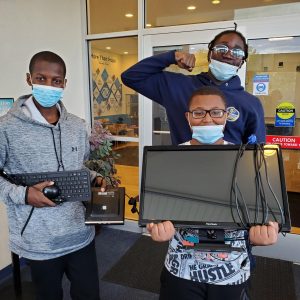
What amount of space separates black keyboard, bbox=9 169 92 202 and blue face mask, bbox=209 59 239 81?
2.43 ft

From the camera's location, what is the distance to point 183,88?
Answer: 4.48ft

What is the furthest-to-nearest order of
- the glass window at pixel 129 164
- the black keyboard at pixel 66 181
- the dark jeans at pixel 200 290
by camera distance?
the glass window at pixel 129 164 < the black keyboard at pixel 66 181 < the dark jeans at pixel 200 290

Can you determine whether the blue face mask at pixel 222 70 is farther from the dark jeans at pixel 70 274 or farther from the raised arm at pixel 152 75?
the dark jeans at pixel 70 274

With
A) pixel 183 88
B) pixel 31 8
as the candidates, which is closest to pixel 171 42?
pixel 31 8

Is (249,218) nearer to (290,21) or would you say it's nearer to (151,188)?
(151,188)

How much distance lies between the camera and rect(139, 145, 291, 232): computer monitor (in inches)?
35.5

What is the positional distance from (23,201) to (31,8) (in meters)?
2.02

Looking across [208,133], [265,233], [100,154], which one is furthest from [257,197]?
[100,154]

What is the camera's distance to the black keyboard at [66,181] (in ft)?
3.83

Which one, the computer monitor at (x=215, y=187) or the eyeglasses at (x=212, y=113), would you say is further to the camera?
the eyeglasses at (x=212, y=113)

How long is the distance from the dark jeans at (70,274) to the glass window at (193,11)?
2274mm

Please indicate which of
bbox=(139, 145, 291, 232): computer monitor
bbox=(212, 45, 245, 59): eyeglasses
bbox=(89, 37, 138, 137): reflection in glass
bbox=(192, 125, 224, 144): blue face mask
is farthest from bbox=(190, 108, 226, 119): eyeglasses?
bbox=(89, 37, 138, 137): reflection in glass

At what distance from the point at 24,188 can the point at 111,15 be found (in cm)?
252

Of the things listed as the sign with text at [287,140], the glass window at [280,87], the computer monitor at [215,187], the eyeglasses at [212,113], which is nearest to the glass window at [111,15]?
the glass window at [280,87]
